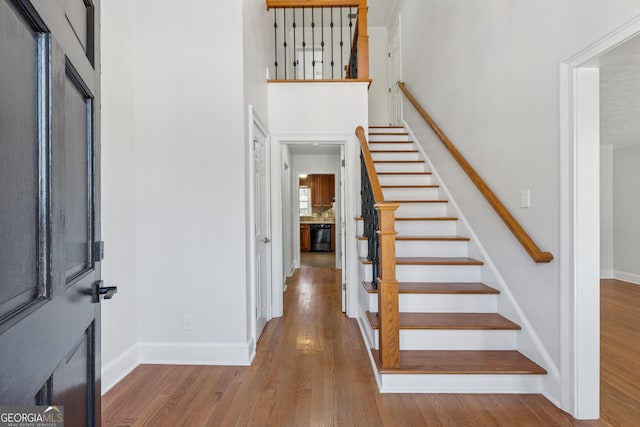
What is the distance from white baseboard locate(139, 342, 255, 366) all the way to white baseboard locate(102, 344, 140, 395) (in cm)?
7

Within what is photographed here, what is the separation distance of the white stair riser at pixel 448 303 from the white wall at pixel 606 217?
169 inches

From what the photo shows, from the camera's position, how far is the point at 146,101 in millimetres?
2512

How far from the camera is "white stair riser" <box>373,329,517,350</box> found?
2246 millimetres

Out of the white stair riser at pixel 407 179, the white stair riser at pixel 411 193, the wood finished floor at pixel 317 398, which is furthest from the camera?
the white stair riser at pixel 407 179

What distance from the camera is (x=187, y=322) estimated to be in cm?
251

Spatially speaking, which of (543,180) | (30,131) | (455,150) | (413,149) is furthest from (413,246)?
(30,131)

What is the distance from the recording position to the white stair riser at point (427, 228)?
3.23 metres

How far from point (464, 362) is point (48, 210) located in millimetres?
2355

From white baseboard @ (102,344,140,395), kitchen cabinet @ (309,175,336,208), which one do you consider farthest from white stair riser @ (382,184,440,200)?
kitchen cabinet @ (309,175,336,208)

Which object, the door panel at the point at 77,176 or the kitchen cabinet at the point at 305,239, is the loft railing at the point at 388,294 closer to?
the door panel at the point at 77,176

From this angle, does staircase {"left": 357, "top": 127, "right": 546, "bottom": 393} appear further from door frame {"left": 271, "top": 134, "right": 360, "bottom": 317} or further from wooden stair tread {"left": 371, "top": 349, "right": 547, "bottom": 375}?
door frame {"left": 271, "top": 134, "right": 360, "bottom": 317}

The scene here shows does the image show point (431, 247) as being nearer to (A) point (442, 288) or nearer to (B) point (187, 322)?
(A) point (442, 288)

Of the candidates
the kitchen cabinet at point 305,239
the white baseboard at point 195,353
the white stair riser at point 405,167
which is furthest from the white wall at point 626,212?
the kitchen cabinet at point 305,239

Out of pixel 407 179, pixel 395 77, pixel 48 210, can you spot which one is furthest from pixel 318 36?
pixel 48 210
